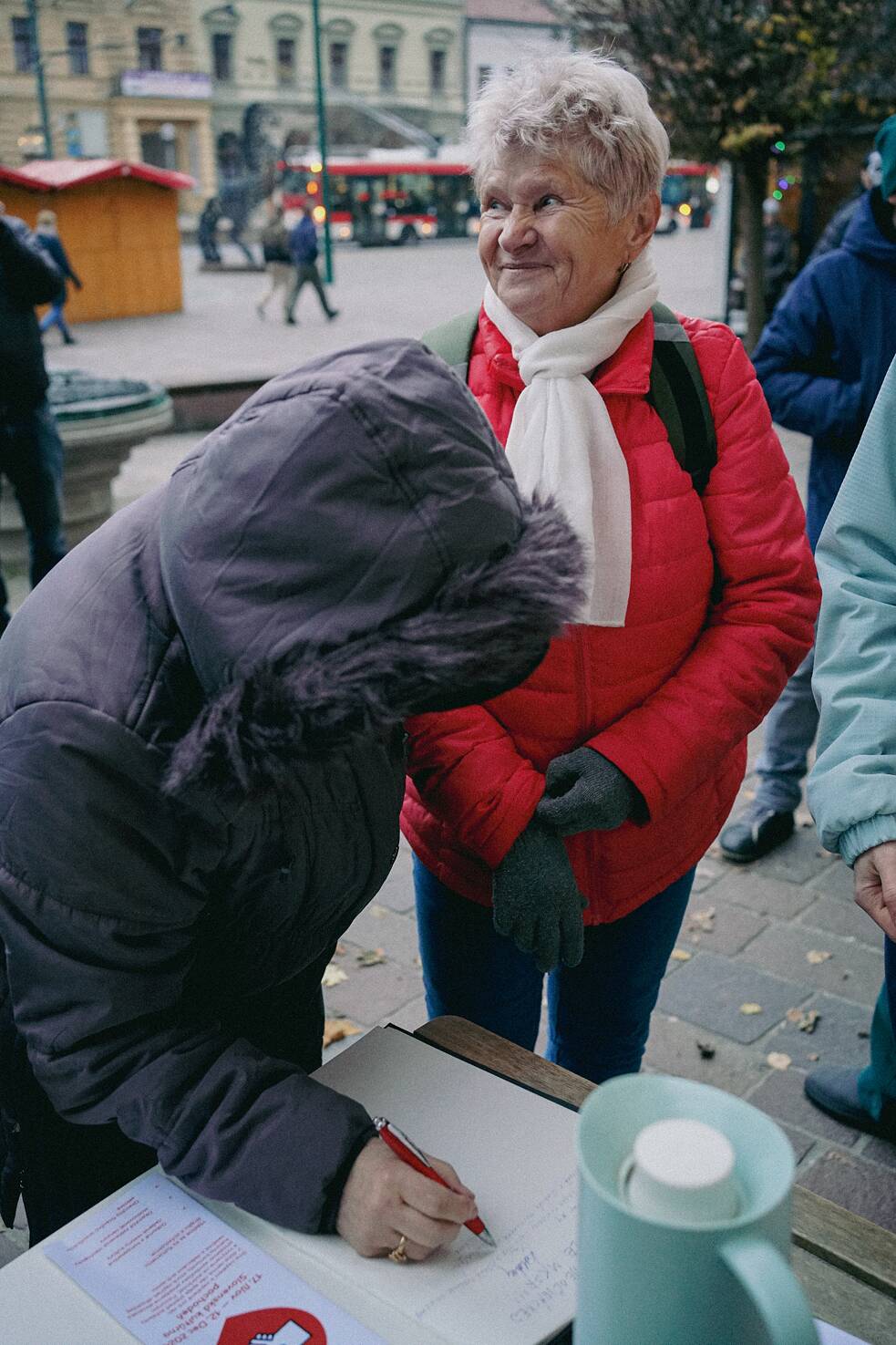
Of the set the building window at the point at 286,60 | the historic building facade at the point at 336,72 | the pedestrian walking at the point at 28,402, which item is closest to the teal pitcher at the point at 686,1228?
the pedestrian walking at the point at 28,402

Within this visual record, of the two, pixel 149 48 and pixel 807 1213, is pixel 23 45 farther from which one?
pixel 807 1213

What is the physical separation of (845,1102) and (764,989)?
551 mm

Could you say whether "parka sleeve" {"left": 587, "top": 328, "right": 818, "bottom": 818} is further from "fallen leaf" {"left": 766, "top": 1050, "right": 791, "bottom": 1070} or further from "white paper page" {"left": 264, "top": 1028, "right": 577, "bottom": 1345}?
"fallen leaf" {"left": 766, "top": 1050, "right": 791, "bottom": 1070}

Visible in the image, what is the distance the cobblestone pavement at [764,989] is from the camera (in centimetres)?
254

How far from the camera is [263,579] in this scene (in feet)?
3.07

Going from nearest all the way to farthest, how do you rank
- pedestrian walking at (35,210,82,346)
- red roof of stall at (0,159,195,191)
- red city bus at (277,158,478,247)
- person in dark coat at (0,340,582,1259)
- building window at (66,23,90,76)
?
person in dark coat at (0,340,582,1259), pedestrian walking at (35,210,82,346), red roof of stall at (0,159,195,191), red city bus at (277,158,478,247), building window at (66,23,90,76)

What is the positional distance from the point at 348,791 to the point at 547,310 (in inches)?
34.7

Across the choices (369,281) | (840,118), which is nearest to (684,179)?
(369,281)

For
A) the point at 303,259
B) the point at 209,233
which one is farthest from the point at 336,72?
the point at 303,259

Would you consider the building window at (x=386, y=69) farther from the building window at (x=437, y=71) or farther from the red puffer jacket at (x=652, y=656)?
the red puffer jacket at (x=652, y=656)

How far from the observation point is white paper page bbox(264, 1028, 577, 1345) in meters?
1.03

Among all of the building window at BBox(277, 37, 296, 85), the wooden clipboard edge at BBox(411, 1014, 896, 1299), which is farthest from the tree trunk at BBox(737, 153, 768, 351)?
the building window at BBox(277, 37, 296, 85)

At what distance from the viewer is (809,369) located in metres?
3.30

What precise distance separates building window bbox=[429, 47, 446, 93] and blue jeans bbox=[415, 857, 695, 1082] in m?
61.6
